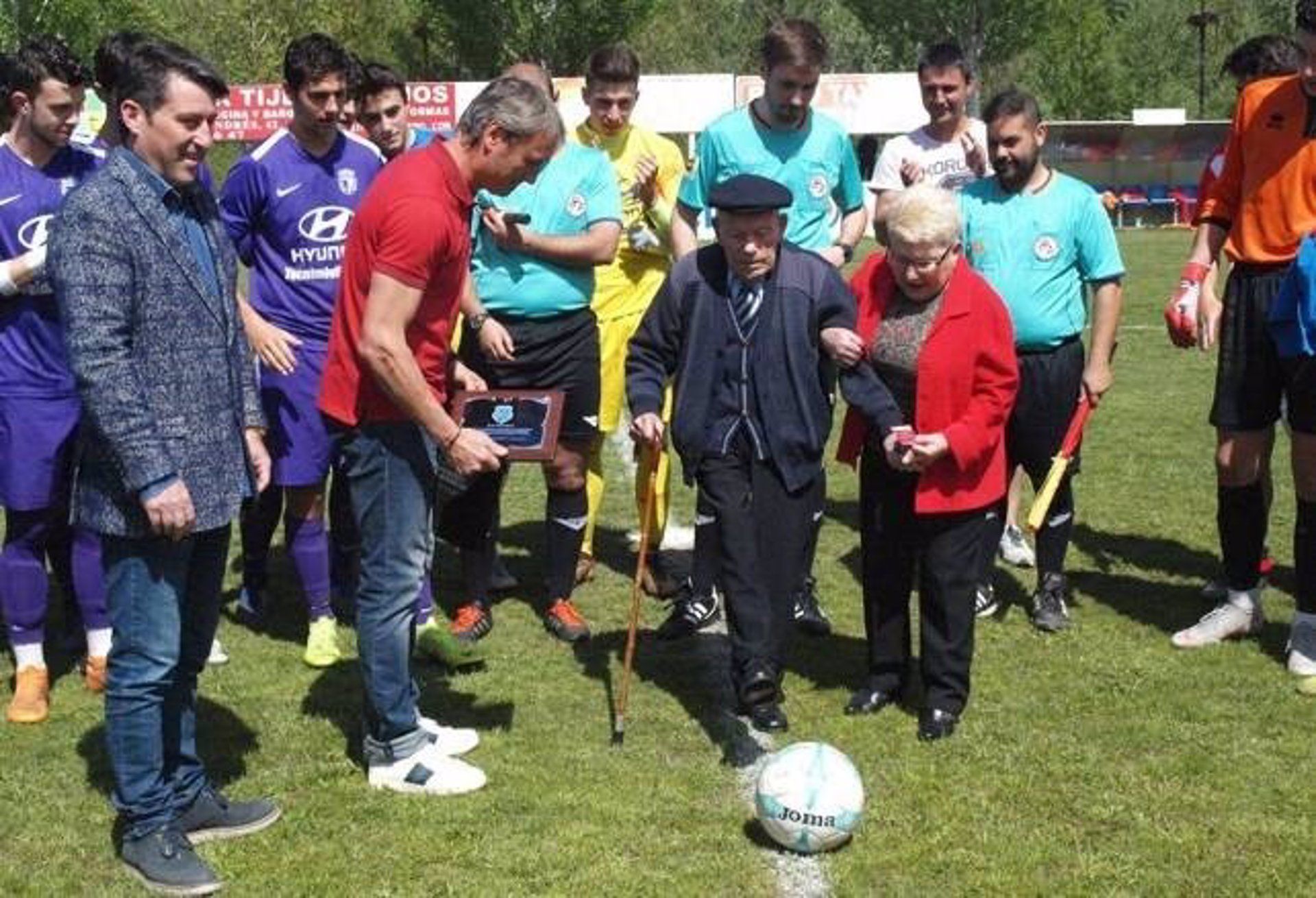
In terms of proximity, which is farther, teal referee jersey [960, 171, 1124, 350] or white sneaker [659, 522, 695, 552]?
white sneaker [659, 522, 695, 552]

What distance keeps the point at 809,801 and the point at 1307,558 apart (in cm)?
259

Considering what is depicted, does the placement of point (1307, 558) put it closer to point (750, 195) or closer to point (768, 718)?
point (768, 718)

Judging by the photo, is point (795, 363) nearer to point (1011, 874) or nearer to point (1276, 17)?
point (1011, 874)

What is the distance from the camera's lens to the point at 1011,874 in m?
4.07

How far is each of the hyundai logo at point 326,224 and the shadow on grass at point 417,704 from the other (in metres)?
1.66

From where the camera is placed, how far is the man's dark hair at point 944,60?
656 cm

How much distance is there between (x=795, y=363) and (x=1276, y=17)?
68265 mm

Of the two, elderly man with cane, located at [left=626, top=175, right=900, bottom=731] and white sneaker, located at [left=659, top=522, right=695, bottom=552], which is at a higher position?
elderly man with cane, located at [left=626, top=175, right=900, bottom=731]

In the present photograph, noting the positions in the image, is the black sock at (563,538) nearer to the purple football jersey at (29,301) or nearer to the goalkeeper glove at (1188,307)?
the purple football jersey at (29,301)

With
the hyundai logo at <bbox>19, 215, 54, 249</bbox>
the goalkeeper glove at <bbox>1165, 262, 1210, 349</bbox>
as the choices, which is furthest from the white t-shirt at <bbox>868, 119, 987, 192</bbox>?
the hyundai logo at <bbox>19, 215, 54, 249</bbox>

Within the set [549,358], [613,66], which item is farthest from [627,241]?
[549,358]

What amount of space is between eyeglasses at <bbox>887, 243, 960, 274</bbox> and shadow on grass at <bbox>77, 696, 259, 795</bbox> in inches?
108

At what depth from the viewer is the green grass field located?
4.12 meters

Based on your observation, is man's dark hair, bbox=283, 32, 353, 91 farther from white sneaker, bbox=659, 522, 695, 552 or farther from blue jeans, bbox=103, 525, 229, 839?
white sneaker, bbox=659, 522, 695, 552
